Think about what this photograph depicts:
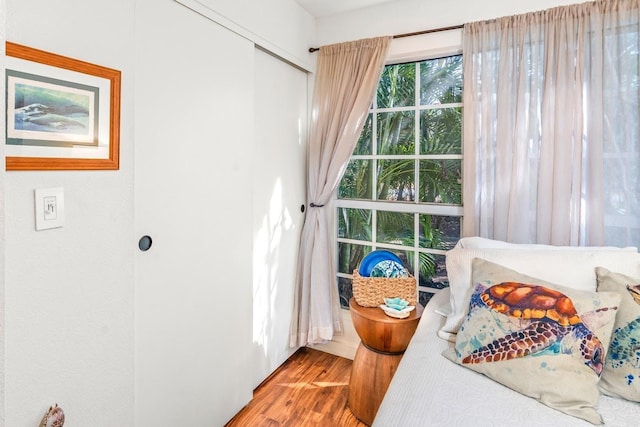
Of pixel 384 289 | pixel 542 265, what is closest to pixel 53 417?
pixel 384 289

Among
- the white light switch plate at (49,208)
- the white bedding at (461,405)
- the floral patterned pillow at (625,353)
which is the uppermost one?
the white light switch plate at (49,208)

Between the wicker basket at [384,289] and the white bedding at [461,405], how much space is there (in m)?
0.69

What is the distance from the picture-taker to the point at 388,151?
8.57 ft

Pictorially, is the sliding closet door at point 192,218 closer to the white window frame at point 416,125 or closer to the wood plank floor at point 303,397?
the wood plank floor at point 303,397

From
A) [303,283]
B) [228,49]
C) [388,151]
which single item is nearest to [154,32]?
[228,49]

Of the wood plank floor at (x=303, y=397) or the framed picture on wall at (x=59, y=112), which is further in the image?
the wood plank floor at (x=303, y=397)

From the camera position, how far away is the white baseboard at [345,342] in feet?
8.94

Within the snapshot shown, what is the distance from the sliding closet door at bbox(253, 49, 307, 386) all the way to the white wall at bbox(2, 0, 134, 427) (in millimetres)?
933

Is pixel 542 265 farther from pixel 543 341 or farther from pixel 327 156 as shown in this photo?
pixel 327 156

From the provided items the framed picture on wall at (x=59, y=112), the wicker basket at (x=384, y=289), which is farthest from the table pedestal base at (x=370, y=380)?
the framed picture on wall at (x=59, y=112)

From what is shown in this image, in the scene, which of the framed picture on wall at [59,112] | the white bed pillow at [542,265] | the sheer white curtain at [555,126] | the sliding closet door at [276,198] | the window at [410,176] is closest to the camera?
the framed picture on wall at [59,112]

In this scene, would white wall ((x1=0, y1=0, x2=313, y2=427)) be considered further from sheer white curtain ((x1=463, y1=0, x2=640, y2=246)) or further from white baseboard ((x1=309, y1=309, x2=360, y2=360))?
sheer white curtain ((x1=463, y1=0, x2=640, y2=246))

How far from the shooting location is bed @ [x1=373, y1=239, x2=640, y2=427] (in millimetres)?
1069

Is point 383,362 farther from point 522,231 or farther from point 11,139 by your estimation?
point 11,139
